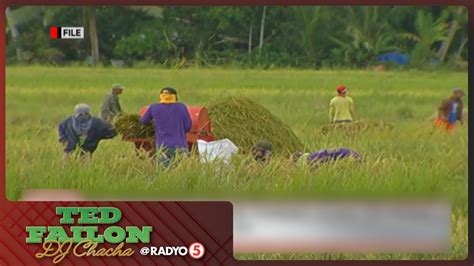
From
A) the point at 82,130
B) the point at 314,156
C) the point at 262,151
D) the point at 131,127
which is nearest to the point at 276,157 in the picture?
the point at 262,151

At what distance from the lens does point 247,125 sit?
925cm

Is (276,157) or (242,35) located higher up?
(242,35)

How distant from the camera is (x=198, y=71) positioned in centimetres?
926

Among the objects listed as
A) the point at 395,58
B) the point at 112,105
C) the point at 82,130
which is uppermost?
the point at 395,58

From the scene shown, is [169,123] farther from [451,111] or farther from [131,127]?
[451,111]

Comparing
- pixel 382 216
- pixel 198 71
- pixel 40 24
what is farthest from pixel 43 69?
pixel 382 216

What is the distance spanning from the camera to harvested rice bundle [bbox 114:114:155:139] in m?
9.24

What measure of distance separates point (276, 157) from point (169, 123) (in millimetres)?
601

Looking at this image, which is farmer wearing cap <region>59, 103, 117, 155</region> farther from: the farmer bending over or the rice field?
the farmer bending over

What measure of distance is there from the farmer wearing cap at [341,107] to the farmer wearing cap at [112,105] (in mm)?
1129

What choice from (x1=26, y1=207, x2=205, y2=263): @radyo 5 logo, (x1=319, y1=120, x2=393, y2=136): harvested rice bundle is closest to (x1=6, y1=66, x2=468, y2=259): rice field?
(x1=319, y1=120, x2=393, y2=136): harvested rice bundle

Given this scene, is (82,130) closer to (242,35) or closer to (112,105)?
(112,105)

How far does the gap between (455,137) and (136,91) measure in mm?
1717

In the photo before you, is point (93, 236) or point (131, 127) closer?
point (93, 236)
